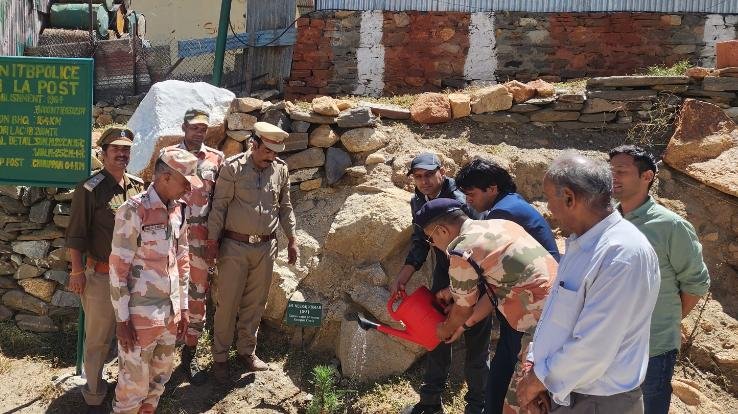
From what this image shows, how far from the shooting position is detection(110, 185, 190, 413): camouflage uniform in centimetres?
372

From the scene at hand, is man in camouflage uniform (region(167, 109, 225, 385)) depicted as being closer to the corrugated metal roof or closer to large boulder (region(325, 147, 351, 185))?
large boulder (region(325, 147, 351, 185))

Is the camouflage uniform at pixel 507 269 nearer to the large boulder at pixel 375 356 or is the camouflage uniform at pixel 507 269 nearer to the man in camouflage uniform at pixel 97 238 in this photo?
the large boulder at pixel 375 356

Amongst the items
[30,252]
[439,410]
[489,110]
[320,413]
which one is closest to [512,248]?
[439,410]

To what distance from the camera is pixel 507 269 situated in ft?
10.1

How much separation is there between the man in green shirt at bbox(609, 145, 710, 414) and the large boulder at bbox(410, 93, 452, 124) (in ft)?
9.84

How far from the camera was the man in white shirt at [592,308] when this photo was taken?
2.32 meters

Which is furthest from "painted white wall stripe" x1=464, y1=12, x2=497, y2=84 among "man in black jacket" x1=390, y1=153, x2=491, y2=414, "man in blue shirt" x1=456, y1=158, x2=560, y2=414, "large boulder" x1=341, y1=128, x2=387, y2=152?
"man in blue shirt" x1=456, y1=158, x2=560, y2=414

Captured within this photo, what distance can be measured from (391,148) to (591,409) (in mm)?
3835

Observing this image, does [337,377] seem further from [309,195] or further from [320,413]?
[309,195]

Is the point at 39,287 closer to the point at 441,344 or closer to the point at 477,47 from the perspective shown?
the point at 441,344

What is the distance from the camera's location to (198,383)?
488 centimetres

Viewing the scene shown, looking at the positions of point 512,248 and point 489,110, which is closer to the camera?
point 512,248

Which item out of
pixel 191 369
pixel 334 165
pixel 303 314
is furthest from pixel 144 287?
pixel 334 165

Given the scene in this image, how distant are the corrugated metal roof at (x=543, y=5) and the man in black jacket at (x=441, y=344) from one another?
619cm
